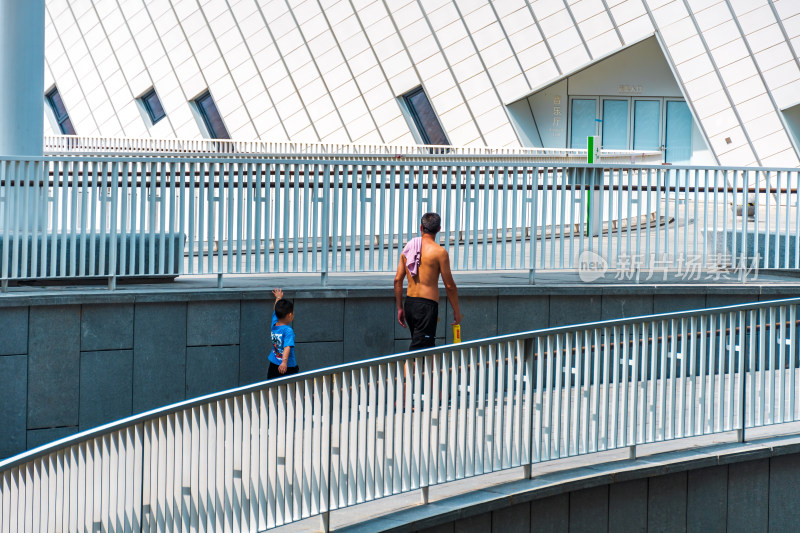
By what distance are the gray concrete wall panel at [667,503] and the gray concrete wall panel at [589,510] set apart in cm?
38

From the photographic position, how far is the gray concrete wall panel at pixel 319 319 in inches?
404

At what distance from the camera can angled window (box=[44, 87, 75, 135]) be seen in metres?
43.2

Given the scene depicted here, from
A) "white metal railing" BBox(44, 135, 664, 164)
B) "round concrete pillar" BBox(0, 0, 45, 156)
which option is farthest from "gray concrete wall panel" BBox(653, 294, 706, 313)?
"white metal railing" BBox(44, 135, 664, 164)

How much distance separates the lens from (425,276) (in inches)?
369

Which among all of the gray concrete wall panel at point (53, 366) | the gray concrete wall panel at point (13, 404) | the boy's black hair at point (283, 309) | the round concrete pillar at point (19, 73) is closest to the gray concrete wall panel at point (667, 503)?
the boy's black hair at point (283, 309)

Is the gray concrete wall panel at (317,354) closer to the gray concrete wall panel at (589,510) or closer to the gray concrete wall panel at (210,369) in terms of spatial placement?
the gray concrete wall panel at (210,369)

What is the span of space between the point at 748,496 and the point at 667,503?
0.72 meters

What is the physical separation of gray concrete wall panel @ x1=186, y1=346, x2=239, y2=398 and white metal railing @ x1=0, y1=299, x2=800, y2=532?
3.16 m

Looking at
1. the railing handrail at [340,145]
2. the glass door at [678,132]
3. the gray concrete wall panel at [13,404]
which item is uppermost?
the glass door at [678,132]

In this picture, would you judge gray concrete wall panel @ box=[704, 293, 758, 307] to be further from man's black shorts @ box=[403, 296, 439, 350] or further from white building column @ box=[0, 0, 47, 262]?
white building column @ box=[0, 0, 47, 262]

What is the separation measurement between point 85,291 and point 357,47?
26572mm

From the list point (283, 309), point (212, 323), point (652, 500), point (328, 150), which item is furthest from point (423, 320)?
point (328, 150)

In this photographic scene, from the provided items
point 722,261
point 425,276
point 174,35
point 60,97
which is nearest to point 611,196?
point 722,261

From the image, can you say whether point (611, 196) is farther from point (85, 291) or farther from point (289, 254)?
point (85, 291)
